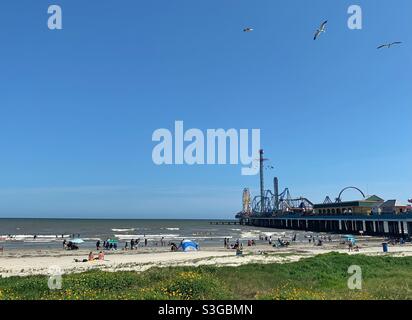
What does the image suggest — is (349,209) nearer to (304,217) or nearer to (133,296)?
(304,217)

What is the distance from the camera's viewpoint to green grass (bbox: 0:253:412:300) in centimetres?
1427

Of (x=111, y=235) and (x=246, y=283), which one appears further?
(x=111, y=235)

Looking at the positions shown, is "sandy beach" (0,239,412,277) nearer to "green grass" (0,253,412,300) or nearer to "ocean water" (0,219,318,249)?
"green grass" (0,253,412,300)

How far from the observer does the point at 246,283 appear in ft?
64.4

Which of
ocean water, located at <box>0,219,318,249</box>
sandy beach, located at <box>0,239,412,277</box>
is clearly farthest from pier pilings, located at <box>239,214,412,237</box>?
sandy beach, located at <box>0,239,412,277</box>

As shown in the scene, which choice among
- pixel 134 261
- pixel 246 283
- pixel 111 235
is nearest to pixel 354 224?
pixel 111 235

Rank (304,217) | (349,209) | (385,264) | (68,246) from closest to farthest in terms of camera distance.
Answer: (385,264) → (68,246) → (349,209) → (304,217)

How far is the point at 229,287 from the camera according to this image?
18047 millimetres

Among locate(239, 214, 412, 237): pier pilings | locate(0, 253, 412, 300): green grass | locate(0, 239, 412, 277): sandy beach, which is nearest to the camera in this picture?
locate(0, 253, 412, 300): green grass

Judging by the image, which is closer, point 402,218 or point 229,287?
point 229,287

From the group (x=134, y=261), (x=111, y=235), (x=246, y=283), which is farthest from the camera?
(x=111, y=235)

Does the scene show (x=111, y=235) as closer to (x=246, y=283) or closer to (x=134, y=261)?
(x=134, y=261)
